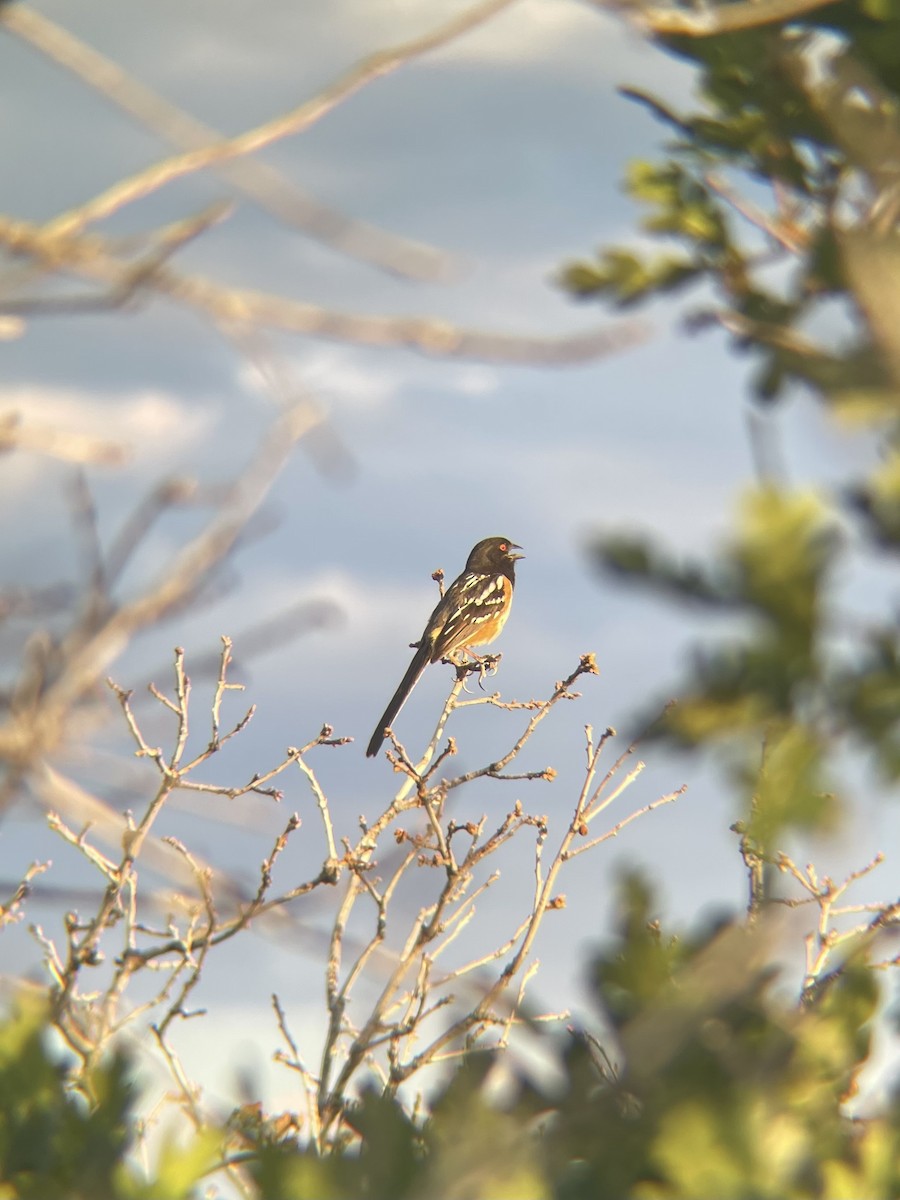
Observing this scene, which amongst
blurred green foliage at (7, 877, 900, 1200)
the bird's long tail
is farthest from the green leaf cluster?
the bird's long tail

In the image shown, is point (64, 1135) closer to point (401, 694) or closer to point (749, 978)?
point (749, 978)

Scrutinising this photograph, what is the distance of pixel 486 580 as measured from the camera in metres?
13.2

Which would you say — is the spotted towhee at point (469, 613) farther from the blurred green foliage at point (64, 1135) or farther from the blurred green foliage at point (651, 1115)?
the blurred green foliage at point (651, 1115)

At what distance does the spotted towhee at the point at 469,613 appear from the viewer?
11.1m

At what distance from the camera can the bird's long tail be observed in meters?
10.2

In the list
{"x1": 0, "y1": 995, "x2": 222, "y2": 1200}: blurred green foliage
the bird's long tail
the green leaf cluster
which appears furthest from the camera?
the bird's long tail

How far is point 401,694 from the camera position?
35.8 feet

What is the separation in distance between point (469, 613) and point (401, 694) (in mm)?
1543

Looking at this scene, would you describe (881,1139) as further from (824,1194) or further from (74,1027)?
(74,1027)

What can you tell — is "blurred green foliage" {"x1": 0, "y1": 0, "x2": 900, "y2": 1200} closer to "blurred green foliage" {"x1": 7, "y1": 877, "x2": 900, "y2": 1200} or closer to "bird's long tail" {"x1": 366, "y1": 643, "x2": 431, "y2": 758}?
"blurred green foliage" {"x1": 7, "y1": 877, "x2": 900, "y2": 1200}

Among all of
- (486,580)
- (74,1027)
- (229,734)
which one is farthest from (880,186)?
(486,580)

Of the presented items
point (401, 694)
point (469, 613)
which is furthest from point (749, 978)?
point (469, 613)

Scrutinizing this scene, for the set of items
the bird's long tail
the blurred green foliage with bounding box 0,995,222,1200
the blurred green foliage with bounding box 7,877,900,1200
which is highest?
the bird's long tail

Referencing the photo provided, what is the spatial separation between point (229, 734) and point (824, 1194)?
2.88 meters
